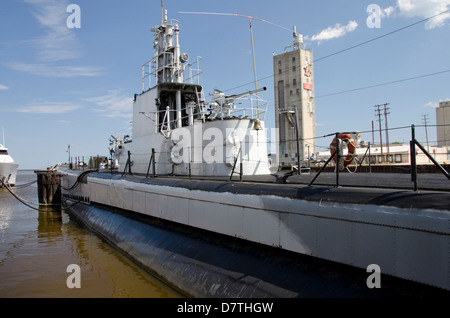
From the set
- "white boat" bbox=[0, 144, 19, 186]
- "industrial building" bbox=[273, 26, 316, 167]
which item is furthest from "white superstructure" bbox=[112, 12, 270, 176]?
"industrial building" bbox=[273, 26, 316, 167]

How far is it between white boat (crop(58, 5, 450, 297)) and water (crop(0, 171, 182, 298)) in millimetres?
433

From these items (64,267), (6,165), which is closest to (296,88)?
(6,165)

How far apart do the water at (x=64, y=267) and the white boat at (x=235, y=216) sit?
1.42ft

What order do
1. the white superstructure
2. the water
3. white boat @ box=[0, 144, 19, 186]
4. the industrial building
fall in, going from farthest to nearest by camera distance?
the industrial building → white boat @ box=[0, 144, 19, 186] → the white superstructure → the water

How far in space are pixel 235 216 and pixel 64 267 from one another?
18.9ft

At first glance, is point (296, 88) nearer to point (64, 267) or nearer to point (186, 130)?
point (186, 130)

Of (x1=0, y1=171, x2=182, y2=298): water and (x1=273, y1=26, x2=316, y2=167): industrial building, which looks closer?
(x1=0, y1=171, x2=182, y2=298): water

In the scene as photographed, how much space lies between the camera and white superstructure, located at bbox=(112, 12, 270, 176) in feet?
37.1

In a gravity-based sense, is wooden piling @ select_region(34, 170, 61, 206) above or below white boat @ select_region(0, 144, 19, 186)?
below

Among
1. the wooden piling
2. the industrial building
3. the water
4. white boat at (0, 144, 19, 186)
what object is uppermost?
the industrial building

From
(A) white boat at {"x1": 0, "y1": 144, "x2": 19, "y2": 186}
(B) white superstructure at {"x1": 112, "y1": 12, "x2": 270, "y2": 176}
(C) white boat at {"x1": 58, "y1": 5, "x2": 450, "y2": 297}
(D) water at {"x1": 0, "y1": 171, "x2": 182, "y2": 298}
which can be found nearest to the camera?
(C) white boat at {"x1": 58, "y1": 5, "x2": 450, "y2": 297}

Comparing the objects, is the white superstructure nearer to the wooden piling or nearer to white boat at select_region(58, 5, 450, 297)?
white boat at select_region(58, 5, 450, 297)

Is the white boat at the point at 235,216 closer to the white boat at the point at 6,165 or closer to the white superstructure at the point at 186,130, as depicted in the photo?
the white superstructure at the point at 186,130
